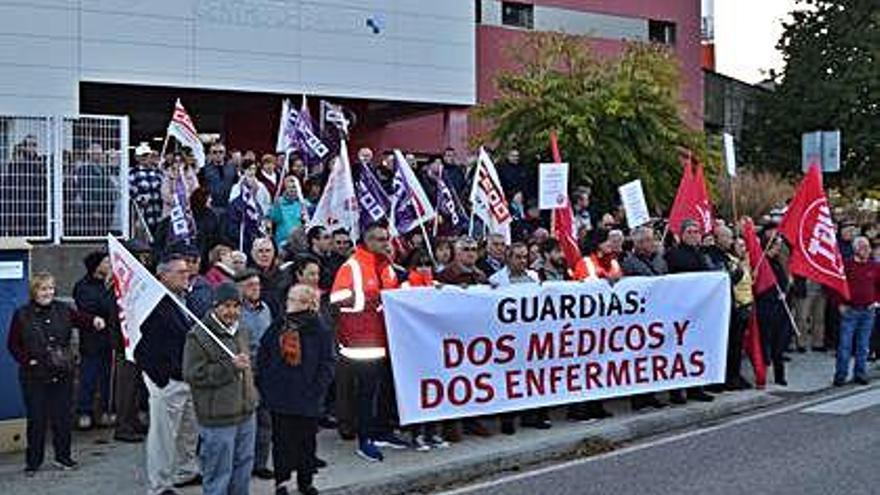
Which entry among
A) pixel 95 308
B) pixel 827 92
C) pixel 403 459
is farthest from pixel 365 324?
pixel 827 92

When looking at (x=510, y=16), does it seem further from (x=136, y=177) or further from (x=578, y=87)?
(x=136, y=177)

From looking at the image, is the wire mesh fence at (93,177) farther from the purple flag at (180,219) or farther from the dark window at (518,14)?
the dark window at (518,14)

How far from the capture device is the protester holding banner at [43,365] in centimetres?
967

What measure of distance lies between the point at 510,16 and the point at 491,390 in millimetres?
25724

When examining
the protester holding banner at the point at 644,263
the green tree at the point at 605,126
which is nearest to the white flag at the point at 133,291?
the protester holding banner at the point at 644,263

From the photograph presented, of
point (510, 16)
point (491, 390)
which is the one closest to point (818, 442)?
point (491, 390)

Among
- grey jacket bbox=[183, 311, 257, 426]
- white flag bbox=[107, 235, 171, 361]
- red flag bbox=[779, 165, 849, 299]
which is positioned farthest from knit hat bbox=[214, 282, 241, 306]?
red flag bbox=[779, 165, 849, 299]

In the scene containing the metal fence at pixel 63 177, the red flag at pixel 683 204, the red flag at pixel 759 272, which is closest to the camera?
→ the metal fence at pixel 63 177

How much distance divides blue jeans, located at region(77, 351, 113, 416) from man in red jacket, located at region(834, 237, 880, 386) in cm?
849

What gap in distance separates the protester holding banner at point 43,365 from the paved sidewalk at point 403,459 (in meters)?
0.28

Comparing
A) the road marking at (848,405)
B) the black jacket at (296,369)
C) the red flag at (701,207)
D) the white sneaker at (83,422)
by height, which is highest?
the red flag at (701,207)

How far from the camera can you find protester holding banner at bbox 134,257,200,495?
28.7 feet

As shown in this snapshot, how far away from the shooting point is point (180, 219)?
1362 cm

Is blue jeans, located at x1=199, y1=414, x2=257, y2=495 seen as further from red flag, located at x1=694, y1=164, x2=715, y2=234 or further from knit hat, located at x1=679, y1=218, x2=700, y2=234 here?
red flag, located at x1=694, y1=164, x2=715, y2=234
